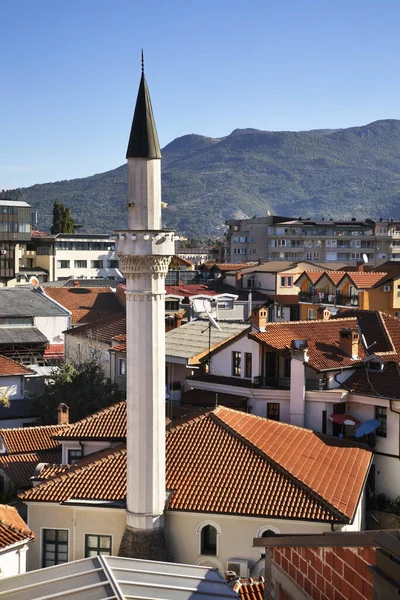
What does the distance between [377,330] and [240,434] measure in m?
12.6

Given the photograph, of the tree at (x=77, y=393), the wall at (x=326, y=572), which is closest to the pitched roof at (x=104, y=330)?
the tree at (x=77, y=393)

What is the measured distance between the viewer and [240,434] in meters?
23.8

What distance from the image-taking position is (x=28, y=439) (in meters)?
31.7

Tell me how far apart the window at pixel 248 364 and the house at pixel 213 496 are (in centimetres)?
754

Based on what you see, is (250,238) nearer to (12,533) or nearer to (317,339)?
(317,339)

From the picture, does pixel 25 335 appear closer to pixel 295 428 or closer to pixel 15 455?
pixel 15 455

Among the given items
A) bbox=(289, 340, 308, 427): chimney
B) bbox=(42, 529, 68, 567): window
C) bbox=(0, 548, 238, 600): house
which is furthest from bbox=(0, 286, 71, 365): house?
bbox=(0, 548, 238, 600): house

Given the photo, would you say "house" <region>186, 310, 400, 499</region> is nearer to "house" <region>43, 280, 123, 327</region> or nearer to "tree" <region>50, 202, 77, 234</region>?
"house" <region>43, 280, 123, 327</region>

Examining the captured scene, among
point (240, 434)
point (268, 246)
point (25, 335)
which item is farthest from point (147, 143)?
point (268, 246)

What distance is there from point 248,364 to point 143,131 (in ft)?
46.7

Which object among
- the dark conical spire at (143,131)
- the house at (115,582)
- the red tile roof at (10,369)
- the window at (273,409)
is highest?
the dark conical spire at (143,131)

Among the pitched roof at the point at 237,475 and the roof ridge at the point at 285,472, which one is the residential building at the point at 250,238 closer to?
the pitched roof at the point at 237,475

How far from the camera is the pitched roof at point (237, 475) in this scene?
21.0 meters

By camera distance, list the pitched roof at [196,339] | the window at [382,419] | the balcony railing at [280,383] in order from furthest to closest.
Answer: the pitched roof at [196,339], the balcony railing at [280,383], the window at [382,419]
